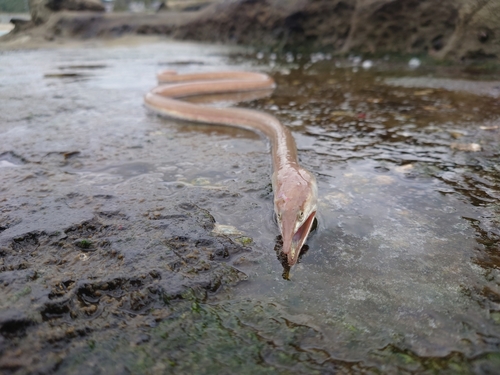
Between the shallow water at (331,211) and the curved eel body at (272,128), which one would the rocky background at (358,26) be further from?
the curved eel body at (272,128)

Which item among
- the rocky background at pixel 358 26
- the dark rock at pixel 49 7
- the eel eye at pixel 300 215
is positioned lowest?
the eel eye at pixel 300 215

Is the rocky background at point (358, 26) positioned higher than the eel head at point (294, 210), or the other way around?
the rocky background at point (358, 26)

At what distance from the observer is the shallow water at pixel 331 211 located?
1.24 meters

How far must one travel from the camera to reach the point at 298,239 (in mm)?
1781

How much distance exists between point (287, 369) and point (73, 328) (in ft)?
2.35

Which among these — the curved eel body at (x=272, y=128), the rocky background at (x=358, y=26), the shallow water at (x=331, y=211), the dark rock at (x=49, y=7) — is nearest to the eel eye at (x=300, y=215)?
the curved eel body at (x=272, y=128)

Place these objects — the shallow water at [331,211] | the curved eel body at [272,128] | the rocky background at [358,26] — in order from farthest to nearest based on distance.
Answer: the rocky background at [358,26]
the curved eel body at [272,128]
the shallow water at [331,211]

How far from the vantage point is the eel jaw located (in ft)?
5.50

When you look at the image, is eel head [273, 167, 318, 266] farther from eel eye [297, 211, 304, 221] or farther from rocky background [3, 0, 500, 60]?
rocky background [3, 0, 500, 60]

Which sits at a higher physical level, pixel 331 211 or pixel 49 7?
pixel 49 7

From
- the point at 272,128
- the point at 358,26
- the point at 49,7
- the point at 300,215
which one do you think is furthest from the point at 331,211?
the point at 49,7

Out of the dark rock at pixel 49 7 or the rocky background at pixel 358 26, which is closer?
the rocky background at pixel 358 26

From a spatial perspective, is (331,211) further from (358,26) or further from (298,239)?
(358,26)

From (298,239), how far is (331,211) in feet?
1.49
